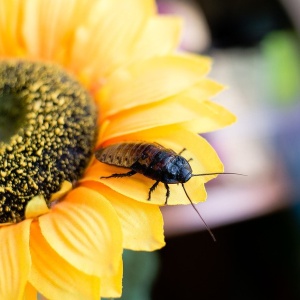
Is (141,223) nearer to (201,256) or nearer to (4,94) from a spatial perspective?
(4,94)

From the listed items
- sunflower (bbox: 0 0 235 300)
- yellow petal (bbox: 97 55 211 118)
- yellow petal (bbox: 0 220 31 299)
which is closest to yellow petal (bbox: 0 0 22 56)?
sunflower (bbox: 0 0 235 300)

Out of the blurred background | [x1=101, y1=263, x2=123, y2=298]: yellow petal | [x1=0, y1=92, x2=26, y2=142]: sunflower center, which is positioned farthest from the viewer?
the blurred background

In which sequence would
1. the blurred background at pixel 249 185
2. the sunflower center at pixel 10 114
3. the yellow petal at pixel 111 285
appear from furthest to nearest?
the blurred background at pixel 249 185, the sunflower center at pixel 10 114, the yellow petal at pixel 111 285

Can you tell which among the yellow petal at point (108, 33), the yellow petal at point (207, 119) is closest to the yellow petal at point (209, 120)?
the yellow petal at point (207, 119)

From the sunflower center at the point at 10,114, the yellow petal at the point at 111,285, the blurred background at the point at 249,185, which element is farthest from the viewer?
the blurred background at the point at 249,185

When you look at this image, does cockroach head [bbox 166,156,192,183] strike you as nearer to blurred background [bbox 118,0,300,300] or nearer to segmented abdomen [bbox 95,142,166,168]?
segmented abdomen [bbox 95,142,166,168]

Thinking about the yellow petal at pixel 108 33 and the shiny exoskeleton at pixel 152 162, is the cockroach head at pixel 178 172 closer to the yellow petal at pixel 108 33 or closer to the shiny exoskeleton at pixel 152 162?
the shiny exoskeleton at pixel 152 162
